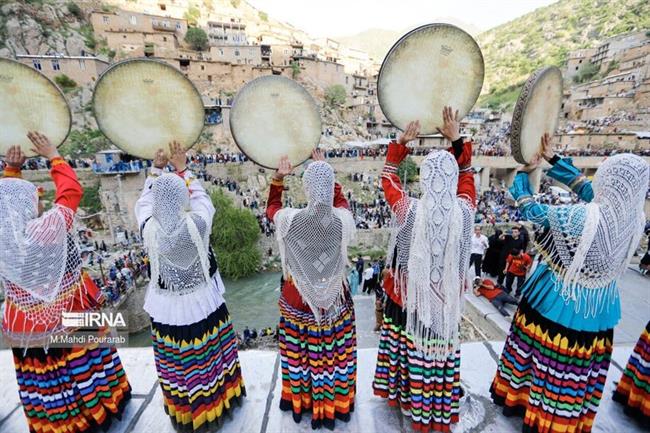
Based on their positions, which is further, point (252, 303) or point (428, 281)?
point (252, 303)

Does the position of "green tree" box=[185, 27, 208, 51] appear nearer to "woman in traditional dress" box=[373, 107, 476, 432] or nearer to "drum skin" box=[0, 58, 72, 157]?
"drum skin" box=[0, 58, 72, 157]

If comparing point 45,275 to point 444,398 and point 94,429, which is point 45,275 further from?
point 444,398

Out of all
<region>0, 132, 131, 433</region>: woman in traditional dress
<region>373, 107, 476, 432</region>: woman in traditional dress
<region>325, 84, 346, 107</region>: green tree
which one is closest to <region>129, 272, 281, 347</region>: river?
<region>0, 132, 131, 433</region>: woman in traditional dress

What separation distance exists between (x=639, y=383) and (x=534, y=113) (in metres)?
2.01

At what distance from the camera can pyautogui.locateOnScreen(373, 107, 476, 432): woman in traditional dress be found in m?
1.68

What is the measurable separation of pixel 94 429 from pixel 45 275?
3.84 feet

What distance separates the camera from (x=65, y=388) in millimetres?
2068

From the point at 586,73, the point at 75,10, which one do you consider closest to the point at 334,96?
the point at 75,10

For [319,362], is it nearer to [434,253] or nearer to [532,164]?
[434,253]

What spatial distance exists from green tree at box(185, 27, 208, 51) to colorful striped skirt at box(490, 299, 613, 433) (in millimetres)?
50053

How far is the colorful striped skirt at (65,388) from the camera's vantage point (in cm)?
200

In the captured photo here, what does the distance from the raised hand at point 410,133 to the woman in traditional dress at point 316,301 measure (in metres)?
0.52

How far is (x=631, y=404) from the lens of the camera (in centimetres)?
235

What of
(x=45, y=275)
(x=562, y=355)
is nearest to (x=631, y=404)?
(x=562, y=355)
